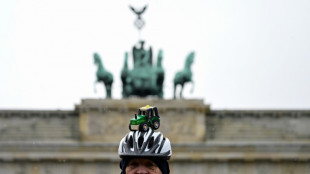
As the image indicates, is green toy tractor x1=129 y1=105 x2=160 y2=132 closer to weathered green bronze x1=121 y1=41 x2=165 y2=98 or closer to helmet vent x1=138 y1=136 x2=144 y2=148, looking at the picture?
helmet vent x1=138 y1=136 x2=144 y2=148

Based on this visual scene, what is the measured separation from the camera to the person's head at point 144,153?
577 cm

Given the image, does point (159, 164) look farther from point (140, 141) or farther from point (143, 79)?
point (143, 79)

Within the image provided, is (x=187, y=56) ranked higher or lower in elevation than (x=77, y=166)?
higher

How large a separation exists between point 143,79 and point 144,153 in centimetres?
4850

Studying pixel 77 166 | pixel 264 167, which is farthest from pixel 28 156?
pixel 264 167

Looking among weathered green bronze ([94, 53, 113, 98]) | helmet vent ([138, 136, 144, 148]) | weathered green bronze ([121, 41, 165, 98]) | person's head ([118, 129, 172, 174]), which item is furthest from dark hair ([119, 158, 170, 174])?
weathered green bronze ([94, 53, 113, 98])

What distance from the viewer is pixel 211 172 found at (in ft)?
159

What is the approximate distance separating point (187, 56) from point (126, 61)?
125 inches

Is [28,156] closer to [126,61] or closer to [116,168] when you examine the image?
[116,168]

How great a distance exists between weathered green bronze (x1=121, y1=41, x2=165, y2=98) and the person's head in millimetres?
48111

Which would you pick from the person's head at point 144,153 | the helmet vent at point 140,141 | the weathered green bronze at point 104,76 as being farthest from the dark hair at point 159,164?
the weathered green bronze at point 104,76

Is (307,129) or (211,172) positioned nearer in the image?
(211,172)

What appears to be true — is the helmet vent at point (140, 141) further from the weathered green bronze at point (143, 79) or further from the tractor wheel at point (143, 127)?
the weathered green bronze at point (143, 79)

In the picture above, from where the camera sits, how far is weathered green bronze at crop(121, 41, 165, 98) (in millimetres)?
54250
